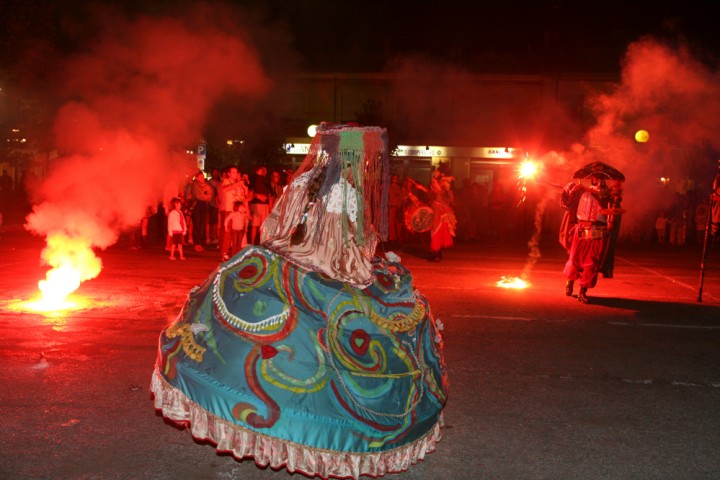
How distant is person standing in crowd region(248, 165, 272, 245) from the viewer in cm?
1412

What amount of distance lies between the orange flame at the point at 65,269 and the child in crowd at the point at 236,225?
2792mm

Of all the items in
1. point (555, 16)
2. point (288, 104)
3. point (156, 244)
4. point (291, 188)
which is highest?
point (555, 16)

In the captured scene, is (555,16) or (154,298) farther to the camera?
(555,16)

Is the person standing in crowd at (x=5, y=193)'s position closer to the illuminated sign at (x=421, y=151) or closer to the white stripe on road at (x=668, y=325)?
the illuminated sign at (x=421, y=151)

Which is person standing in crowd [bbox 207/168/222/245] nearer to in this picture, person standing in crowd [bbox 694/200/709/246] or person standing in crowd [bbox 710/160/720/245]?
person standing in crowd [bbox 710/160/720/245]

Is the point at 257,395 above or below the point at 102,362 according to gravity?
above

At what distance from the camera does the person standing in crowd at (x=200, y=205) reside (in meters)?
15.5

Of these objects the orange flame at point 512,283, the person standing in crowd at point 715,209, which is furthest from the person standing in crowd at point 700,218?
the orange flame at point 512,283

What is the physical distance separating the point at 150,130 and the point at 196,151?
16.0ft

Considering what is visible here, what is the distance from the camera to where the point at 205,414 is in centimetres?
371

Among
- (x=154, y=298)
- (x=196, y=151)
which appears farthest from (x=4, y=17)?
(x=154, y=298)

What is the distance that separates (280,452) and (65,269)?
22.4ft

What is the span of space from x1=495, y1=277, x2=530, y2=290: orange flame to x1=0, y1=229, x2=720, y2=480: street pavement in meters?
0.38

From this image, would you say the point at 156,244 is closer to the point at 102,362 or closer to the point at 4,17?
the point at 4,17
